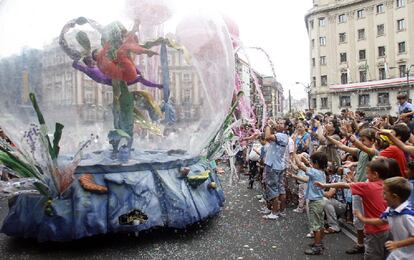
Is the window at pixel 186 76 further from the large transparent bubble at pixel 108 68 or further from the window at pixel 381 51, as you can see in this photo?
the window at pixel 381 51

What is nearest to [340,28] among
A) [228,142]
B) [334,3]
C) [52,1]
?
[334,3]

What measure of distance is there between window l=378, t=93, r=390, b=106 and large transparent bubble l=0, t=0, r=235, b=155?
3888 centimetres

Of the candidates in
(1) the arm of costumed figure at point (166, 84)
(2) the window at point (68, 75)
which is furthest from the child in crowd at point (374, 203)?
(2) the window at point (68, 75)

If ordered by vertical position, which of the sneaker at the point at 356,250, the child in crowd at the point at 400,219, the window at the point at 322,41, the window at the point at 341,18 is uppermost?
the window at the point at 341,18

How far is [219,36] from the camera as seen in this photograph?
6.57 metres

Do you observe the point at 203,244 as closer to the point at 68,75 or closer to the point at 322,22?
the point at 68,75

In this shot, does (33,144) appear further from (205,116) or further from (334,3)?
(334,3)

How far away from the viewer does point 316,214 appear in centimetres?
486

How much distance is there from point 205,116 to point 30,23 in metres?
2.96

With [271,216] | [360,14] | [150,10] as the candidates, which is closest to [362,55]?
[360,14]

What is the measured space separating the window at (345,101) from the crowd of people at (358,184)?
38.1m

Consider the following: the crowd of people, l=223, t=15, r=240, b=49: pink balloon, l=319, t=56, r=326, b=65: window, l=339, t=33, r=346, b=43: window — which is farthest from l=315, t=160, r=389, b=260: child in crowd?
l=319, t=56, r=326, b=65: window

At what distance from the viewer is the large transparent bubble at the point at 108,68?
18.7 feet

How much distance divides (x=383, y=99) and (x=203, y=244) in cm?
4098
